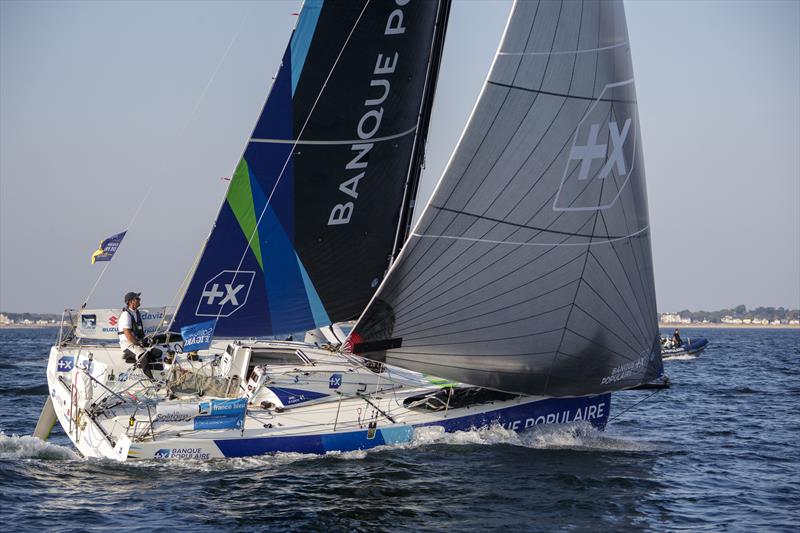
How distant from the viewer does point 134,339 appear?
47.7 feet

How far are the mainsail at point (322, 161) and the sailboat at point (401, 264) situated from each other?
0.11 ft

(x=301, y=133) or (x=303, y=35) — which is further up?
(x=303, y=35)

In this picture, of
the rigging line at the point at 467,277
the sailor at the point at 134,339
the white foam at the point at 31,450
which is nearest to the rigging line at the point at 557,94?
the rigging line at the point at 467,277

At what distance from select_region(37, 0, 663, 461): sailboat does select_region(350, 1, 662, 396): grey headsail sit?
30 mm

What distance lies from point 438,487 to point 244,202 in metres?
6.07

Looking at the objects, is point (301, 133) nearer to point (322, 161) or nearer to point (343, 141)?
point (322, 161)

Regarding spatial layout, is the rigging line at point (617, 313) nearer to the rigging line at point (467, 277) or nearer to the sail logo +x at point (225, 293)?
the rigging line at point (467, 277)

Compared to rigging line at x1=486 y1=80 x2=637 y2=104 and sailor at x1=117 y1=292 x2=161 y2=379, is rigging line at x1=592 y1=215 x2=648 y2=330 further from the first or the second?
sailor at x1=117 y1=292 x2=161 y2=379

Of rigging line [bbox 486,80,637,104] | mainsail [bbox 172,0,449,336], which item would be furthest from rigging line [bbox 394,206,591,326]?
mainsail [bbox 172,0,449,336]

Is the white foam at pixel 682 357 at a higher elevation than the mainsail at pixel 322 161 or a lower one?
lower

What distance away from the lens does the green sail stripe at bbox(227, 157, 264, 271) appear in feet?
47.6

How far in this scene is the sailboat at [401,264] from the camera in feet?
40.0

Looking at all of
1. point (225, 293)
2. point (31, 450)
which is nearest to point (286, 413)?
point (225, 293)

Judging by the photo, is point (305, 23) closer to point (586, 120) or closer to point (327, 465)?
point (586, 120)
